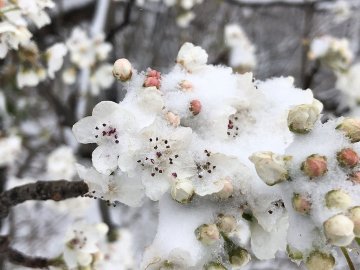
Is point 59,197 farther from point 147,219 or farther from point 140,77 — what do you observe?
point 147,219

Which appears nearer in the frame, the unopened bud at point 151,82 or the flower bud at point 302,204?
the flower bud at point 302,204

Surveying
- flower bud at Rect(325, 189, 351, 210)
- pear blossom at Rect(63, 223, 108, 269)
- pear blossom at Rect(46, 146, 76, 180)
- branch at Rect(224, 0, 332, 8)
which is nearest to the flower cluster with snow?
flower bud at Rect(325, 189, 351, 210)

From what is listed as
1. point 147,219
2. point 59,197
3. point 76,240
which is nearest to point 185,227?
point 59,197

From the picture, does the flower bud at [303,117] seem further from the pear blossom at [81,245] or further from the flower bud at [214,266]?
the pear blossom at [81,245]

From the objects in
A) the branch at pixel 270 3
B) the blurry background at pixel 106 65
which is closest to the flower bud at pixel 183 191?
the blurry background at pixel 106 65

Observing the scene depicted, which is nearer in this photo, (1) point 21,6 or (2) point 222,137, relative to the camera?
(2) point 222,137

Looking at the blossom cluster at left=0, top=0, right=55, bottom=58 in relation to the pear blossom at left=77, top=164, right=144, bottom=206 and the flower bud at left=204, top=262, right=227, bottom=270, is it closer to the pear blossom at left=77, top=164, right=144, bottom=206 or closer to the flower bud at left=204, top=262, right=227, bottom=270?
the pear blossom at left=77, top=164, right=144, bottom=206

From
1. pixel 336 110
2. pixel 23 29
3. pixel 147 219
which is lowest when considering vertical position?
pixel 147 219
